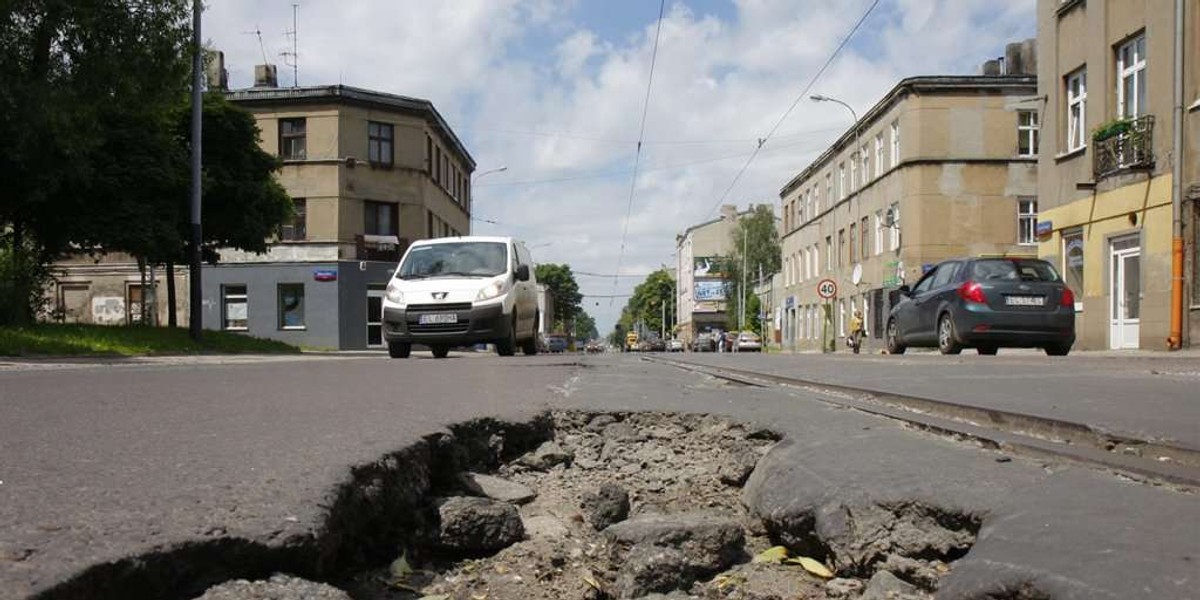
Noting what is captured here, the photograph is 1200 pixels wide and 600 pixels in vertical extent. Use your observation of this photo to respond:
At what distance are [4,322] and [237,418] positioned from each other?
14893mm

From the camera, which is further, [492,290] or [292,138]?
[292,138]

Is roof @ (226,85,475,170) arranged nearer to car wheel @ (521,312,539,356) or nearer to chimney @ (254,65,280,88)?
chimney @ (254,65,280,88)

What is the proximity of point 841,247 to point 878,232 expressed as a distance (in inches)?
286

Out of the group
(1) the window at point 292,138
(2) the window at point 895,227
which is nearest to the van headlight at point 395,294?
(2) the window at point 895,227

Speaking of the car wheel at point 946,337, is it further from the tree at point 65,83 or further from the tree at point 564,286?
the tree at point 564,286

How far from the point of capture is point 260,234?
27531 millimetres

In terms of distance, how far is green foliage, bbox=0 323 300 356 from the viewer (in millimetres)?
13734

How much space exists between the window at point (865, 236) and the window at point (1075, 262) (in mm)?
20686

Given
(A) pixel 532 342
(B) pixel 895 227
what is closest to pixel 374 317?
(B) pixel 895 227

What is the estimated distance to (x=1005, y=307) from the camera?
1258 cm

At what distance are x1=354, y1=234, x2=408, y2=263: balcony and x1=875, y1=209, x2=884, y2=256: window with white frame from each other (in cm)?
2046

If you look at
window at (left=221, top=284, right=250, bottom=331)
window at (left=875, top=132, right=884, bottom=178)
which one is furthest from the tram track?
window at (left=221, top=284, right=250, bottom=331)

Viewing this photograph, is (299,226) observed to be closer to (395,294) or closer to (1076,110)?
(395,294)

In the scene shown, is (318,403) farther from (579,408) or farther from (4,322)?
(4,322)
